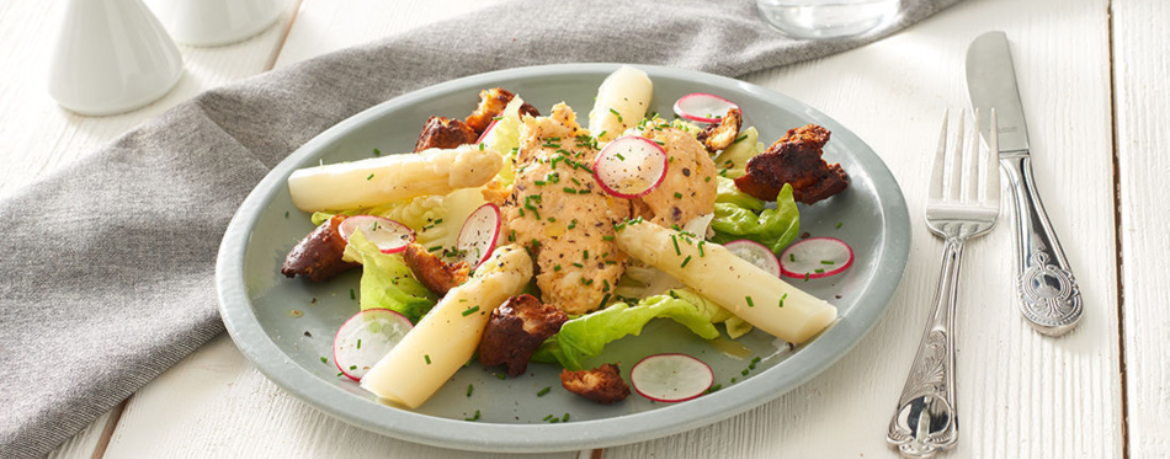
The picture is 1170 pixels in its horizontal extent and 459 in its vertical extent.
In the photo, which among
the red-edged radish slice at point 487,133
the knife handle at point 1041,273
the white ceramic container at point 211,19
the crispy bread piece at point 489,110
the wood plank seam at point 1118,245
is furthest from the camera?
the white ceramic container at point 211,19

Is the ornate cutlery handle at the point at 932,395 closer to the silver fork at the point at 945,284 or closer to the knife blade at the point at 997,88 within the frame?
the silver fork at the point at 945,284

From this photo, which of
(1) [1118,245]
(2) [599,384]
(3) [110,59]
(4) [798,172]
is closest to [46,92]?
(3) [110,59]

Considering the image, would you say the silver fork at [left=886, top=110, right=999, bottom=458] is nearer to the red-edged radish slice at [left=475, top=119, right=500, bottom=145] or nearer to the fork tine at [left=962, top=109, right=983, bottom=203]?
the fork tine at [left=962, top=109, right=983, bottom=203]

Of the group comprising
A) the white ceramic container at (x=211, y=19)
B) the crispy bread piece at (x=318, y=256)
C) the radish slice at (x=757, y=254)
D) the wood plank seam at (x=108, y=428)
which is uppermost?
the white ceramic container at (x=211, y=19)

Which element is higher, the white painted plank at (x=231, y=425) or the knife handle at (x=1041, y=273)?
the white painted plank at (x=231, y=425)

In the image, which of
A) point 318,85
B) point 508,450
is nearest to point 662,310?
point 508,450

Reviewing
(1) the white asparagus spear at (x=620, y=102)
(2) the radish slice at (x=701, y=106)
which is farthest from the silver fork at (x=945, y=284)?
(1) the white asparagus spear at (x=620, y=102)
